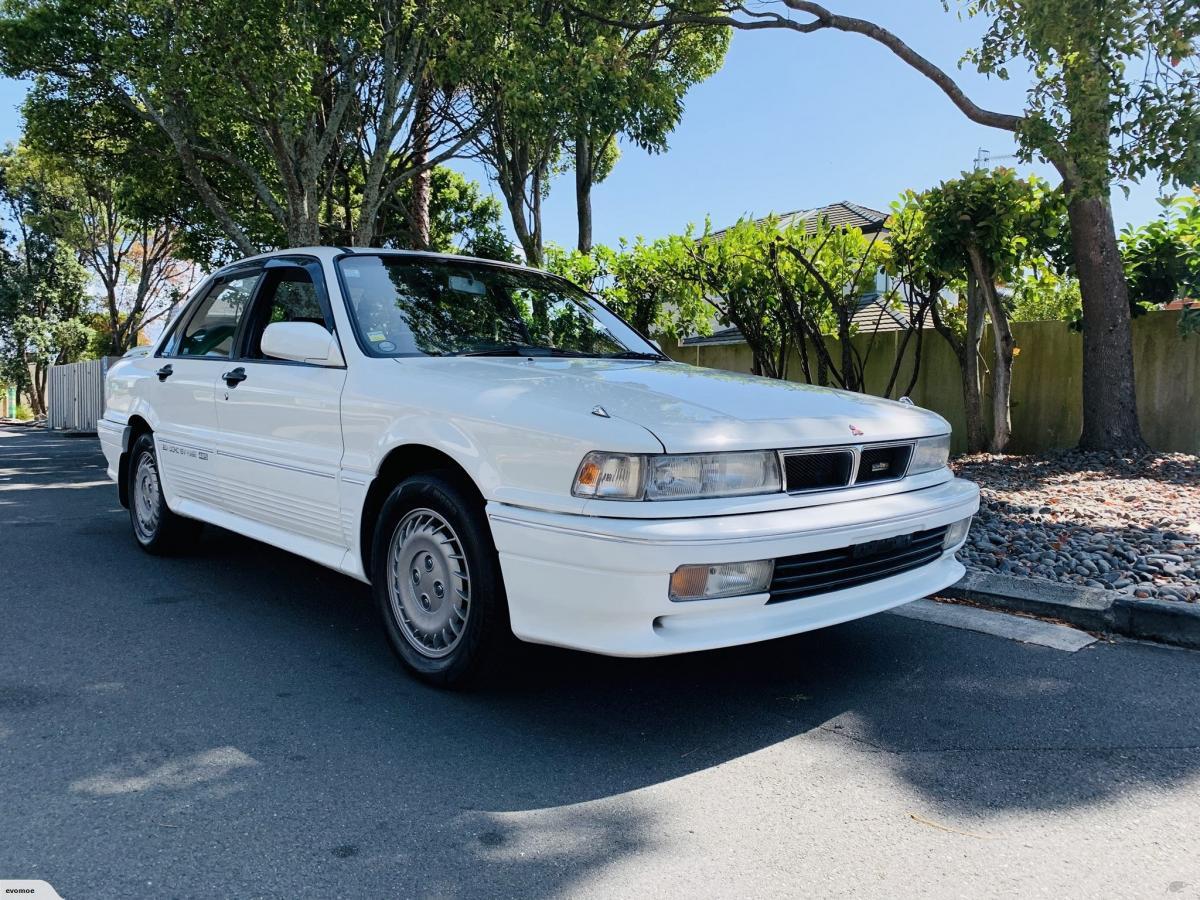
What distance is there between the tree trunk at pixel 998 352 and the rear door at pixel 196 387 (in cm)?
634

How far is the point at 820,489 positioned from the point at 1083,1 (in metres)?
4.71

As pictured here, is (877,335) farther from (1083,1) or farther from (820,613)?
(820,613)

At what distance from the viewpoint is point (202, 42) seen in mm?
11258

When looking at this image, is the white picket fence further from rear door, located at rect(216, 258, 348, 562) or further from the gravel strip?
the gravel strip

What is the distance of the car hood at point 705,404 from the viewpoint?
3.10m

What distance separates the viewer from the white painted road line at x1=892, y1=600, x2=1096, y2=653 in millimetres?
4246

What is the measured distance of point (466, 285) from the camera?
182 inches

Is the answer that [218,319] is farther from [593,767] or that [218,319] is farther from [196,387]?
[593,767]

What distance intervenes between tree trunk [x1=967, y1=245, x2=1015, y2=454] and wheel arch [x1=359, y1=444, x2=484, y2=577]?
6513 millimetres

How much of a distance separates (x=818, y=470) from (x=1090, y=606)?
6.71 feet

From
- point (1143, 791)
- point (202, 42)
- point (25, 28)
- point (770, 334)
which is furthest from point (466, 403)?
point (25, 28)

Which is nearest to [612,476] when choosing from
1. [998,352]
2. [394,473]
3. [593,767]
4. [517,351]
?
[593,767]

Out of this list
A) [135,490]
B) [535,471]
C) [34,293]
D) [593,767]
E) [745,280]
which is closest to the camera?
[593,767]

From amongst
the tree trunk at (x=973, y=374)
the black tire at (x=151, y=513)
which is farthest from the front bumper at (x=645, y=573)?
the tree trunk at (x=973, y=374)
